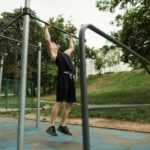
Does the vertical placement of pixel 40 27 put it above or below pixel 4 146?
above

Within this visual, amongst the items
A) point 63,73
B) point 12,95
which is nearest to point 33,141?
point 63,73

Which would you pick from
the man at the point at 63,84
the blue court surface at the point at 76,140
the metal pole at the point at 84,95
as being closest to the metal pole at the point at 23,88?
the metal pole at the point at 84,95

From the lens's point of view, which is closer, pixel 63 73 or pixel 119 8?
pixel 63 73

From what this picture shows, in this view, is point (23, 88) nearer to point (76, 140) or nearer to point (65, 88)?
point (65, 88)

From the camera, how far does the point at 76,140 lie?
4410 millimetres

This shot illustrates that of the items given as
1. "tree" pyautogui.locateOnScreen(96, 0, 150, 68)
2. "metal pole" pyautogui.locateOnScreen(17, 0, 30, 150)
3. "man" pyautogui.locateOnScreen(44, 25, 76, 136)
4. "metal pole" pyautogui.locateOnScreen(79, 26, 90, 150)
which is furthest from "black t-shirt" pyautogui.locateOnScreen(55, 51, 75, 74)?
"tree" pyautogui.locateOnScreen(96, 0, 150, 68)

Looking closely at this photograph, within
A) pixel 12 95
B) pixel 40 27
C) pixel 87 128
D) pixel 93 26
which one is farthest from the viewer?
pixel 40 27

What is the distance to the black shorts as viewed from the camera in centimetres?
447

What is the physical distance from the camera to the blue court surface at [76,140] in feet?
13.0

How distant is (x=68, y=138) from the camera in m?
4.57

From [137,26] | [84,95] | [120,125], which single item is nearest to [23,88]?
[84,95]

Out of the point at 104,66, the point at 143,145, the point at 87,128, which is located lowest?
the point at 143,145

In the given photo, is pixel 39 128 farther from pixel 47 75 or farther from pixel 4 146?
pixel 47 75

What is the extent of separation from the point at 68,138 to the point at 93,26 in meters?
3.00
